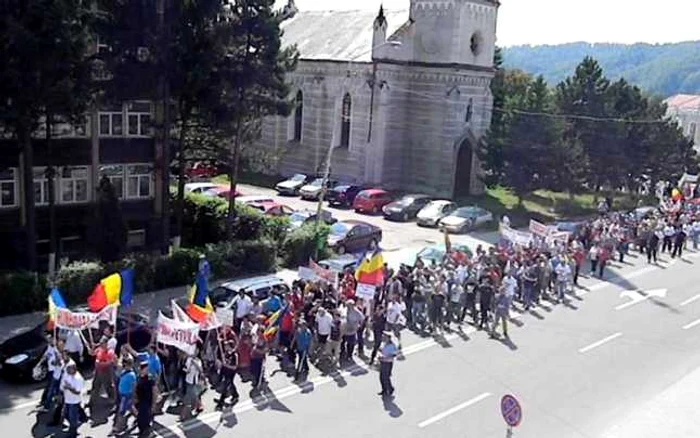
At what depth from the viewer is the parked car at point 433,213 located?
141 ft

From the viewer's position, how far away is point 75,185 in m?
32.3

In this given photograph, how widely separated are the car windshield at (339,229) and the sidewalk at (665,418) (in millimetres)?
17773

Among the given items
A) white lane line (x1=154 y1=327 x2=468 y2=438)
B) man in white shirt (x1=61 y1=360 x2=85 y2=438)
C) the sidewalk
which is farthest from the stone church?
man in white shirt (x1=61 y1=360 x2=85 y2=438)

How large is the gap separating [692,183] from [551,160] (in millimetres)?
21689

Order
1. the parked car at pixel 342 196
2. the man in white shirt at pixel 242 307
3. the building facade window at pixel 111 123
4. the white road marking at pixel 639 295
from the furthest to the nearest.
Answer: the parked car at pixel 342 196
the building facade window at pixel 111 123
the white road marking at pixel 639 295
the man in white shirt at pixel 242 307

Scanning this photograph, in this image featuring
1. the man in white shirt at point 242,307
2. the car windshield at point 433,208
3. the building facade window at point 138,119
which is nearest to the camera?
Answer: the man in white shirt at point 242,307

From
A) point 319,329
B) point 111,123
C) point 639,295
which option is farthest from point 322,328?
point 111,123

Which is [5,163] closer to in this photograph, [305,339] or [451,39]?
[305,339]

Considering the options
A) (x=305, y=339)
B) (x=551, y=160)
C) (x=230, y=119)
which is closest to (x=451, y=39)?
(x=551, y=160)

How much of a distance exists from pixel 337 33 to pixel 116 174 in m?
25.7

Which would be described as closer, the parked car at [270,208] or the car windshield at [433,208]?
the parked car at [270,208]

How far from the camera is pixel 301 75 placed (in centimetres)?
5506

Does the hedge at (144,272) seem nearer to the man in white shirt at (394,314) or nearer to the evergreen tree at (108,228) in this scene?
the evergreen tree at (108,228)

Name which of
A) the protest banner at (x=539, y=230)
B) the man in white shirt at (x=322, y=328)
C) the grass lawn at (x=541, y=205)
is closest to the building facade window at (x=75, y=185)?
the man in white shirt at (x=322, y=328)
